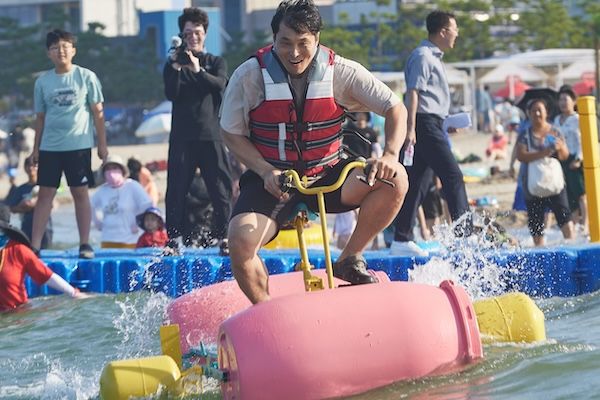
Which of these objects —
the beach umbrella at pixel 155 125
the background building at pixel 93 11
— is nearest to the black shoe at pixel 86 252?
the beach umbrella at pixel 155 125

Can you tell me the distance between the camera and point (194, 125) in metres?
10.3

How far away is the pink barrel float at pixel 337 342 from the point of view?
19.0 feet

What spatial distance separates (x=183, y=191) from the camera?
34.2ft

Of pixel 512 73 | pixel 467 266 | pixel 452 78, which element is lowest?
pixel 467 266

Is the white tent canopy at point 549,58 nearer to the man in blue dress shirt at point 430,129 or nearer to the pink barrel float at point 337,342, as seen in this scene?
the man in blue dress shirt at point 430,129

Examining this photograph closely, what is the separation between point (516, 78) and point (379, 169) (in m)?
36.5

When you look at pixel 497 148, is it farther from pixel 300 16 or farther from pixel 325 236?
pixel 325 236

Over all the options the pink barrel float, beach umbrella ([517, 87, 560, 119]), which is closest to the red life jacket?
the pink barrel float

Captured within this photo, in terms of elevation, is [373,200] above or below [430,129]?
below

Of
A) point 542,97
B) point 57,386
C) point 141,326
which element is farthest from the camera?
point 542,97

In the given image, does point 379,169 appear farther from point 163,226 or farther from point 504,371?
point 163,226

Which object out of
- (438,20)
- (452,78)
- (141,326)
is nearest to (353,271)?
(141,326)

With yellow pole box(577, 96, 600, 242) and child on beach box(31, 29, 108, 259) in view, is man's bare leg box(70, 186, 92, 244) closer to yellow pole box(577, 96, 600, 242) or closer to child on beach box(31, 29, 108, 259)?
child on beach box(31, 29, 108, 259)

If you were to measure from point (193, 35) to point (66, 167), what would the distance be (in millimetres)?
1437
